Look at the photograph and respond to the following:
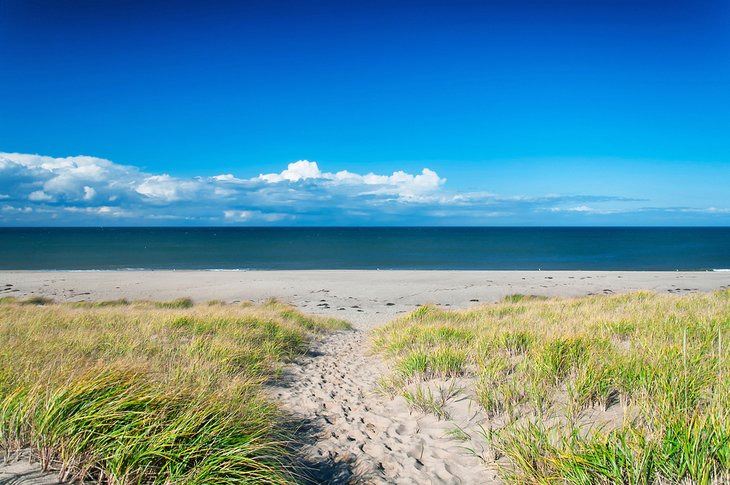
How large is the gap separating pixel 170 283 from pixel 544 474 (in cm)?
3266

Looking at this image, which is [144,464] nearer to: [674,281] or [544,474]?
[544,474]

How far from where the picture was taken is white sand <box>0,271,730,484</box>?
475 cm

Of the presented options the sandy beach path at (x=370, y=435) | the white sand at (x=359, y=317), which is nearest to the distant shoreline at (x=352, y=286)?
the white sand at (x=359, y=317)

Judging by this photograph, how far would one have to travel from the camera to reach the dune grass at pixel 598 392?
336 centimetres

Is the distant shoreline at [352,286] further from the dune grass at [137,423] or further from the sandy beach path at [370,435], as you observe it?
the dune grass at [137,423]

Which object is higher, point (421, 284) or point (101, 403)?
point (101, 403)

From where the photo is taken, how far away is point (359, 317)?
65.2 ft

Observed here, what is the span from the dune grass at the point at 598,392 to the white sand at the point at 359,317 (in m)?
0.60

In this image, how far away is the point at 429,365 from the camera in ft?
24.0

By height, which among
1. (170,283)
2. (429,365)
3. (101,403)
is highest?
(101,403)

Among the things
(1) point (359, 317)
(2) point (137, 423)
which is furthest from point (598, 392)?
(1) point (359, 317)

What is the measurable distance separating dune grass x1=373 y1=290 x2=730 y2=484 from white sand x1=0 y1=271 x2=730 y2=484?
0.60 metres

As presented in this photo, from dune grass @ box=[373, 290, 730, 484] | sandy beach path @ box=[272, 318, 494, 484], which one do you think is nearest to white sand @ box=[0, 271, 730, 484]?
sandy beach path @ box=[272, 318, 494, 484]

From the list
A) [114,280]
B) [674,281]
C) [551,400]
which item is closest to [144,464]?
[551,400]
